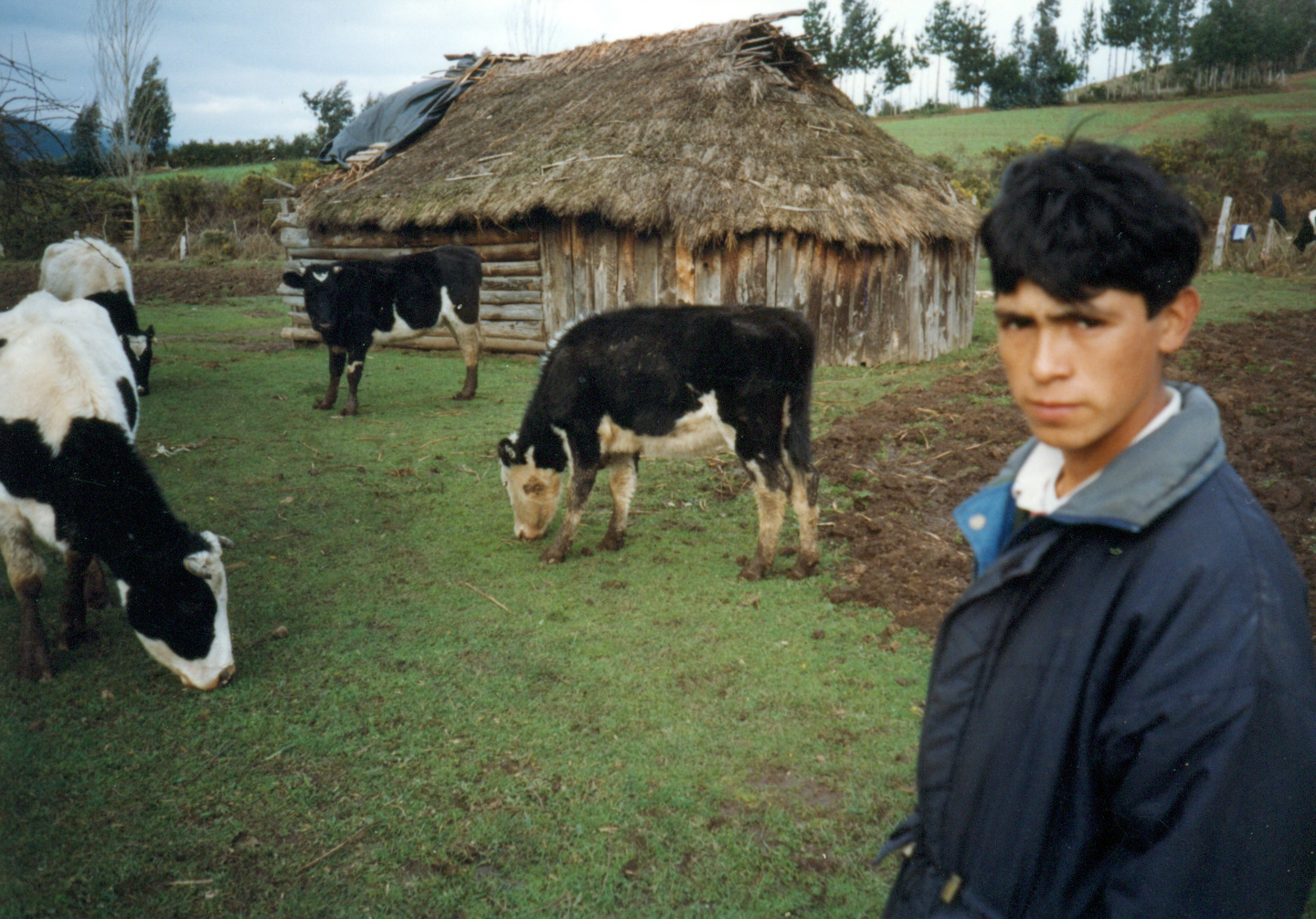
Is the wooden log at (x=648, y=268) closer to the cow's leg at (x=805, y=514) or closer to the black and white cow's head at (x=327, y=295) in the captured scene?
the black and white cow's head at (x=327, y=295)

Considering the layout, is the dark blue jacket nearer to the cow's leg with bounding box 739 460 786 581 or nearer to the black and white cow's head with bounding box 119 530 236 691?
the black and white cow's head with bounding box 119 530 236 691

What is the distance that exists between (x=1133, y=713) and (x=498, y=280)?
45.5ft

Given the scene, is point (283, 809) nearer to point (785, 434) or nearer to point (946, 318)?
point (785, 434)

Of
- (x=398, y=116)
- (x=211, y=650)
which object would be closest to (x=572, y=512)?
(x=211, y=650)

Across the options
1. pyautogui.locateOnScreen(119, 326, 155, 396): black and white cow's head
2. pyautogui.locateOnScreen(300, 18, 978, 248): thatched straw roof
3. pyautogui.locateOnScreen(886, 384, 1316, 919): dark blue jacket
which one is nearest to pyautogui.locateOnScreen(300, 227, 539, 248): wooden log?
pyautogui.locateOnScreen(300, 18, 978, 248): thatched straw roof

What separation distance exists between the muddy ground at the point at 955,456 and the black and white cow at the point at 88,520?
3.53m

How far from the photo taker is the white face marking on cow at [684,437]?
548 cm

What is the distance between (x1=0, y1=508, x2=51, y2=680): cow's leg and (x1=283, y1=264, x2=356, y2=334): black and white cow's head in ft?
19.5

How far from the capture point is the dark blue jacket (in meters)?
1.09

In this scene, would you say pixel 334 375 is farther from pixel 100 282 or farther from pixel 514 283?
pixel 514 283

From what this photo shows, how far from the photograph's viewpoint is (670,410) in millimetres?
5570

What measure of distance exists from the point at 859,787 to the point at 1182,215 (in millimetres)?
2725

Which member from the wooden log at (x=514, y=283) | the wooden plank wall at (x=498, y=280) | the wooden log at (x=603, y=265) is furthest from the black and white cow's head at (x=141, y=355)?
the wooden log at (x=603, y=265)

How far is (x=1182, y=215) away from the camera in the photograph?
122cm
